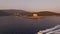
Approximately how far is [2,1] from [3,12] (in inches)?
7.1

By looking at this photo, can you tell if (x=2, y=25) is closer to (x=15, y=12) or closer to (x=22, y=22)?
(x=22, y=22)

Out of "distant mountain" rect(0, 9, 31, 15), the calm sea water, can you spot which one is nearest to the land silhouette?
"distant mountain" rect(0, 9, 31, 15)

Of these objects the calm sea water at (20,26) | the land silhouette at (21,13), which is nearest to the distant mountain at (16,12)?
the land silhouette at (21,13)

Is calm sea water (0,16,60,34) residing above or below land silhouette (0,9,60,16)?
below

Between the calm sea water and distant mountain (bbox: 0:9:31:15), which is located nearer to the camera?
the calm sea water

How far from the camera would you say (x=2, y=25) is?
1.10 m

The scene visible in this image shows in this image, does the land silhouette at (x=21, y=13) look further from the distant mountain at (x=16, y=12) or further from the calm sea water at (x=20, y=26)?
the calm sea water at (x=20, y=26)

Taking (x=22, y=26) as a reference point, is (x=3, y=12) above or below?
above

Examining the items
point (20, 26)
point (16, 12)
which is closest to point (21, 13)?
point (16, 12)

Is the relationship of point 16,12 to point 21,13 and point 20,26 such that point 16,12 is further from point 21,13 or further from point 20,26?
point 20,26

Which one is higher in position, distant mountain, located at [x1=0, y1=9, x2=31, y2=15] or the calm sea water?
distant mountain, located at [x1=0, y1=9, x2=31, y2=15]

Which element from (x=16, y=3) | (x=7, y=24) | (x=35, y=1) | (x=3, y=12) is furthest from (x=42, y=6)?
(x=7, y=24)

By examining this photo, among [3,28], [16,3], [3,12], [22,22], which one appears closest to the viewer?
[3,28]

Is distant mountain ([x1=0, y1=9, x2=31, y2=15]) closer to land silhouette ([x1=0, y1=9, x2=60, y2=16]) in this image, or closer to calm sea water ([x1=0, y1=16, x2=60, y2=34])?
land silhouette ([x1=0, y1=9, x2=60, y2=16])
